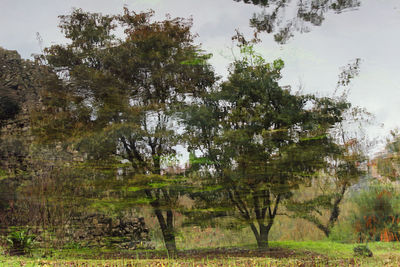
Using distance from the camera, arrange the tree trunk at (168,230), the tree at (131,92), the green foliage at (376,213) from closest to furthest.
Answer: the tree at (131,92) → the tree trunk at (168,230) → the green foliage at (376,213)

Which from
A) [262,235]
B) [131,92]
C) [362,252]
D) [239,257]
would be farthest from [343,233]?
[131,92]

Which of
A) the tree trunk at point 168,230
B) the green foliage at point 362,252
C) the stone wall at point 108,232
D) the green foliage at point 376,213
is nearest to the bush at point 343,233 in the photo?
the green foliage at point 376,213

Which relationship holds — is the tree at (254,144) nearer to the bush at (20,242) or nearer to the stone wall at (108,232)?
the stone wall at (108,232)

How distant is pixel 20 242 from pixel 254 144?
4.98 m

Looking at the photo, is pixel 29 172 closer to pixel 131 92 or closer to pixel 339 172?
pixel 131 92

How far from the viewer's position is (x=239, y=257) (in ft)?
18.4

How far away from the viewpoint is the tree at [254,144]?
5.82m

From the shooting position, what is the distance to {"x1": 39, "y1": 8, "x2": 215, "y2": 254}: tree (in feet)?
20.2

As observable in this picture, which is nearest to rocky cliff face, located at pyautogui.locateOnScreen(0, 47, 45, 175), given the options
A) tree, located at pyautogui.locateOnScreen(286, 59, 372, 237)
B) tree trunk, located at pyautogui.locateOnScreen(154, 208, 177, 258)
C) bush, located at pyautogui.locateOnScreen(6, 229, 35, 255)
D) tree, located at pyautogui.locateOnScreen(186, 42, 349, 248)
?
bush, located at pyautogui.locateOnScreen(6, 229, 35, 255)

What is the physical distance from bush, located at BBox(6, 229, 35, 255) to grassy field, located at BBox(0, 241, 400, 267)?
10.8 inches

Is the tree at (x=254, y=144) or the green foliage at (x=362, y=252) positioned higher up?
the tree at (x=254, y=144)

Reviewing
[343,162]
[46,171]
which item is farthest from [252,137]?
[46,171]

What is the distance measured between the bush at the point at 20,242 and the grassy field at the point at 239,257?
10.8 inches

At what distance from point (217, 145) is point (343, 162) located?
2.40m
